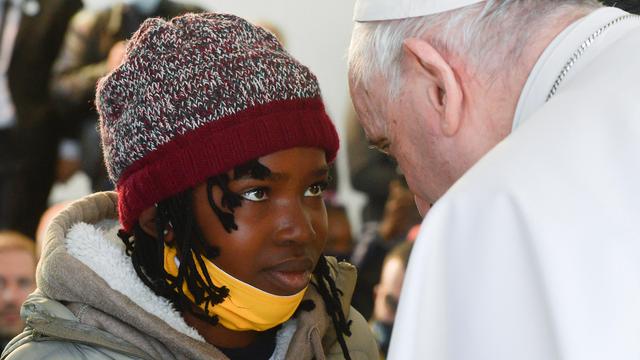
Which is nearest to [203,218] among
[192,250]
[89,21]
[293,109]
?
[192,250]

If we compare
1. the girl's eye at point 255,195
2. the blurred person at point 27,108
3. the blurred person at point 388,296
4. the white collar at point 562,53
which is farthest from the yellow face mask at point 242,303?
the blurred person at point 27,108

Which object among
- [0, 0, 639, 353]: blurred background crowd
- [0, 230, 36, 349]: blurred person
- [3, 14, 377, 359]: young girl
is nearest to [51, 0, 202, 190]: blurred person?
[0, 0, 639, 353]: blurred background crowd

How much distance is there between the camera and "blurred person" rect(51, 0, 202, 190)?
211 inches

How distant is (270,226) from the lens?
2.51 meters

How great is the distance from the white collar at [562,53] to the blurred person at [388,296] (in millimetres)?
3323

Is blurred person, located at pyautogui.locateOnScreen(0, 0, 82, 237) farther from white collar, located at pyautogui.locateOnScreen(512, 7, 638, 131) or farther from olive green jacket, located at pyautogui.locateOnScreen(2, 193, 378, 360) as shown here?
white collar, located at pyautogui.locateOnScreen(512, 7, 638, 131)

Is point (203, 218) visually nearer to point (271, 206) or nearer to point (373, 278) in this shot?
point (271, 206)

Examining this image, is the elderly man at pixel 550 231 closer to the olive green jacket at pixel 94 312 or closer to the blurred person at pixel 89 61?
the olive green jacket at pixel 94 312

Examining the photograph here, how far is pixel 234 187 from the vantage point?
8.25ft

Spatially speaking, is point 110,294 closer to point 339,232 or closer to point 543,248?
point 543,248

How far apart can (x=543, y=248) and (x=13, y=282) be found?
3.71m

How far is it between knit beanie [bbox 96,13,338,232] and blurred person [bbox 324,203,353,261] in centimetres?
332

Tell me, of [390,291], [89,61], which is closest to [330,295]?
[390,291]

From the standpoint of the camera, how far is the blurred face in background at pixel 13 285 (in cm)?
477
